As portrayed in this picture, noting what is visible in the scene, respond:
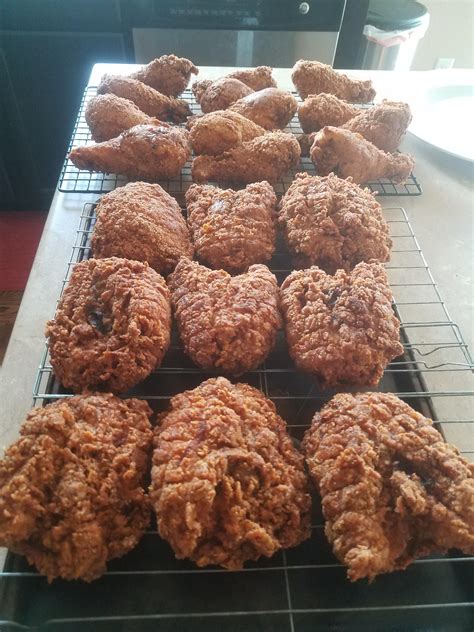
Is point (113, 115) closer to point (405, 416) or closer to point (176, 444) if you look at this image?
point (176, 444)

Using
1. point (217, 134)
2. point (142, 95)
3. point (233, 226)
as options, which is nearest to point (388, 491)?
point (233, 226)

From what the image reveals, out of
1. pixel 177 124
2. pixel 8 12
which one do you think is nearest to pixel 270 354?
pixel 177 124

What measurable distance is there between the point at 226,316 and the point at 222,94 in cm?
132

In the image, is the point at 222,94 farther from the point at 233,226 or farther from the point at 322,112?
the point at 233,226

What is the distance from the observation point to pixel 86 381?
4.08ft

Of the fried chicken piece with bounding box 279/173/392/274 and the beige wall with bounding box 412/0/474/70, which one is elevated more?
the fried chicken piece with bounding box 279/173/392/274

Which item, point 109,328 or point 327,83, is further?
point 327,83

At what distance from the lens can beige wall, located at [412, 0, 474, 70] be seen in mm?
4055

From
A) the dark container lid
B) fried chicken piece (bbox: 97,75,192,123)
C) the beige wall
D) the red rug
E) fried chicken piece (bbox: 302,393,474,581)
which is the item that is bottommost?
the red rug

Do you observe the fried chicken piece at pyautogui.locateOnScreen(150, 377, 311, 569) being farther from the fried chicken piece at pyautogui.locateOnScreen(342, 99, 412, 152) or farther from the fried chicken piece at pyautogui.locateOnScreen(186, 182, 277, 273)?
the fried chicken piece at pyautogui.locateOnScreen(342, 99, 412, 152)

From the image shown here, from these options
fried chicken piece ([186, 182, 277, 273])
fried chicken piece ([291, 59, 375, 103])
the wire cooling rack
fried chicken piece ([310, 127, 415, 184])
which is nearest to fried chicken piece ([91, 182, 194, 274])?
fried chicken piece ([186, 182, 277, 273])

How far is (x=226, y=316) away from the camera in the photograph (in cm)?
133

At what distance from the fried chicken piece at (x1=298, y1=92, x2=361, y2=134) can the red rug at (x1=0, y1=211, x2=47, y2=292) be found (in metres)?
1.87

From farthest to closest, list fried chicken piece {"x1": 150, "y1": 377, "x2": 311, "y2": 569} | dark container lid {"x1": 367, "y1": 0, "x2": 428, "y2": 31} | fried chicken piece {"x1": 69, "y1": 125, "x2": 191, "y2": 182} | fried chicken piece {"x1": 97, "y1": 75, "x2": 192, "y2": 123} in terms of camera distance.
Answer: dark container lid {"x1": 367, "y1": 0, "x2": 428, "y2": 31} < fried chicken piece {"x1": 97, "y1": 75, "x2": 192, "y2": 123} < fried chicken piece {"x1": 69, "y1": 125, "x2": 191, "y2": 182} < fried chicken piece {"x1": 150, "y1": 377, "x2": 311, "y2": 569}
